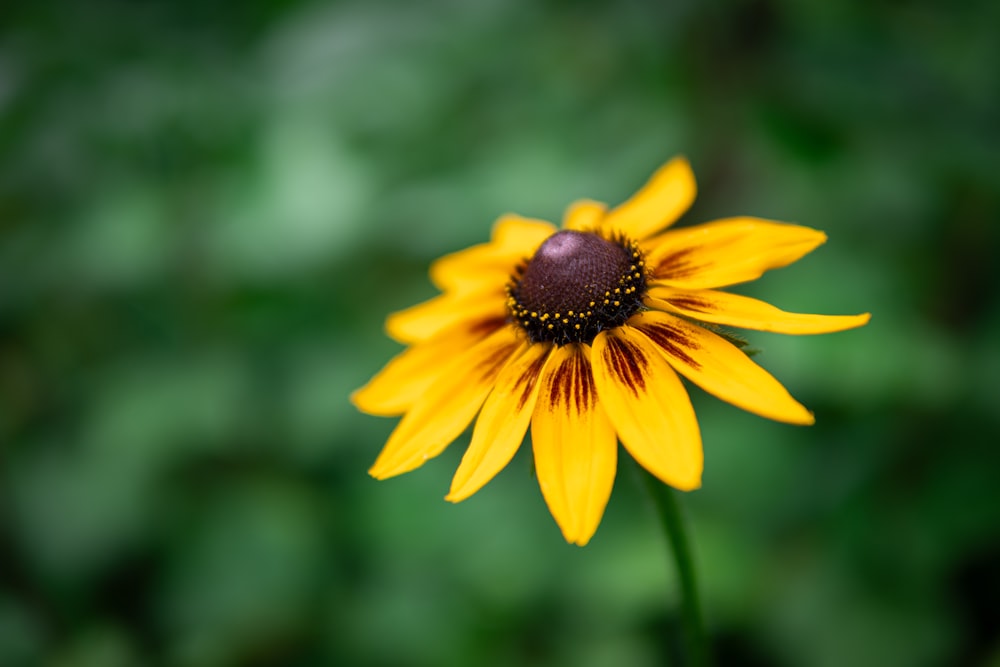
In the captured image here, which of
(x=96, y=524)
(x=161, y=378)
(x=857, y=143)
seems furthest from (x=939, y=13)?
(x=96, y=524)

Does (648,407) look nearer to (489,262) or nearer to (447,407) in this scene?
(447,407)

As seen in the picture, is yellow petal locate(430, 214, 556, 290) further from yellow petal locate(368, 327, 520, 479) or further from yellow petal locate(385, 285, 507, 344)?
yellow petal locate(368, 327, 520, 479)

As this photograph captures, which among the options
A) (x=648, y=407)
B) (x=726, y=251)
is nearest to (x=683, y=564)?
(x=648, y=407)

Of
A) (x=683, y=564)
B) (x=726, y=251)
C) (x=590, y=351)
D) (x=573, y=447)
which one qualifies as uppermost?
(x=726, y=251)

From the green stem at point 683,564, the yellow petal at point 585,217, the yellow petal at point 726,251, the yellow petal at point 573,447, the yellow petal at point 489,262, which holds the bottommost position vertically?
the green stem at point 683,564

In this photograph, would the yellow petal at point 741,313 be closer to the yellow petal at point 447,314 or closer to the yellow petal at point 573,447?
the yellow petal at point 573,447

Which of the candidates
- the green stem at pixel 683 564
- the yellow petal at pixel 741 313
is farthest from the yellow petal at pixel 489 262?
the green stem at pixel 683 564

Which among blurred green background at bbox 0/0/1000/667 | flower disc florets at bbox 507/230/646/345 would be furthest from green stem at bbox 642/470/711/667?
blurred green background at bbox 0/0/1000/667
